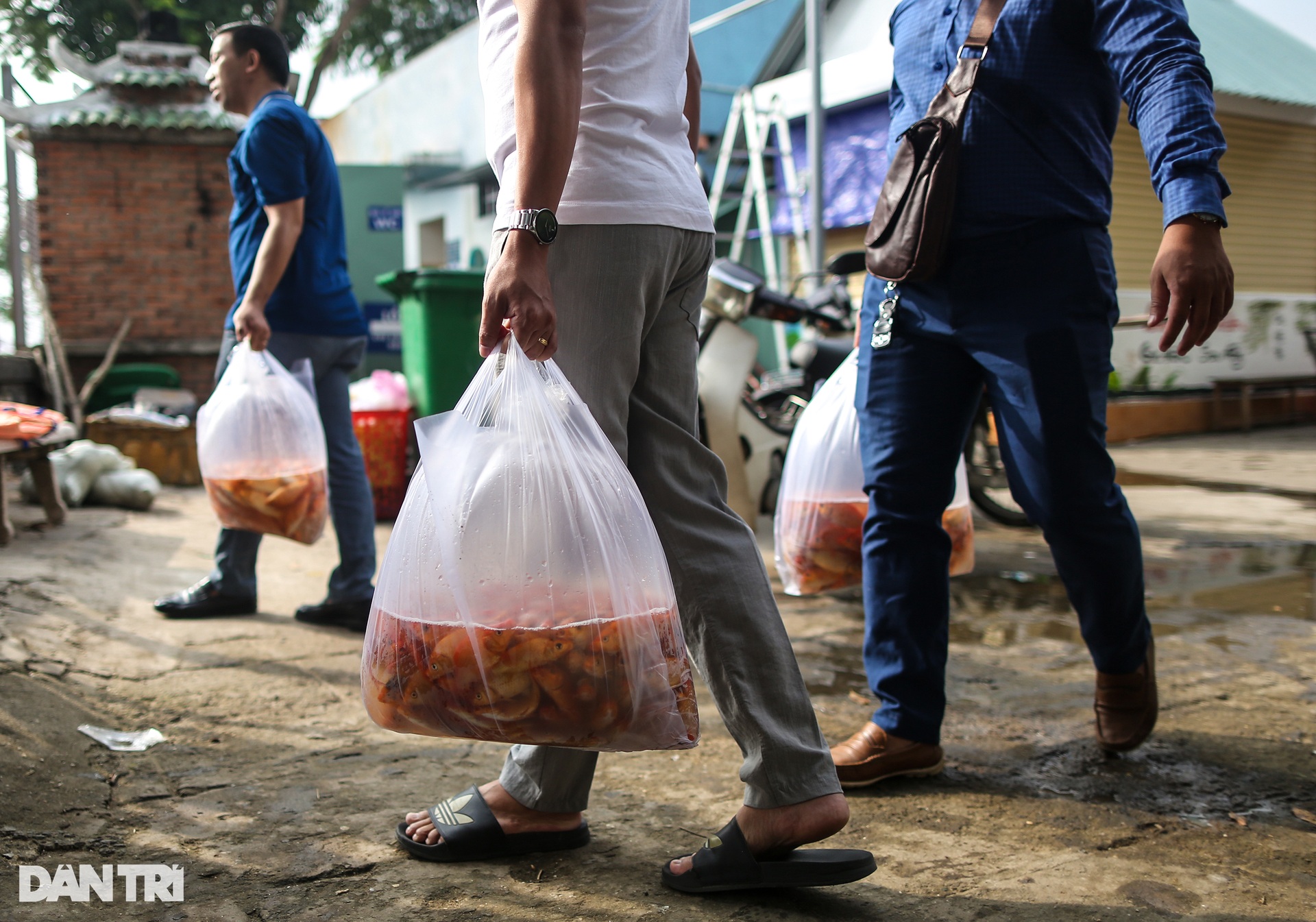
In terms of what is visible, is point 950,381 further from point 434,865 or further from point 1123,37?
point 434,865

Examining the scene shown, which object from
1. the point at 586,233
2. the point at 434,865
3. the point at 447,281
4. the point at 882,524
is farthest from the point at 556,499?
the point at 447,281

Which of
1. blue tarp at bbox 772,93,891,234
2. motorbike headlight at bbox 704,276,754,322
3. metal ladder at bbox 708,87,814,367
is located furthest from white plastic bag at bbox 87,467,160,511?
blue tarp at bbox 772,93,891,234

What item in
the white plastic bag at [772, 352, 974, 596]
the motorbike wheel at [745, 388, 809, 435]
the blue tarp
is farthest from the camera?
the blue tarp

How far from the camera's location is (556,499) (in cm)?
154

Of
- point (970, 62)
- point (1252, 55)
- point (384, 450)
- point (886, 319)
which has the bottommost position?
point (384, 450)

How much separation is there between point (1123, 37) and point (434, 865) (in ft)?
6.36

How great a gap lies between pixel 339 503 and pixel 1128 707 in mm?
2538

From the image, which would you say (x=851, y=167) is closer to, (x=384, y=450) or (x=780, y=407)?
(x=780, y=407)

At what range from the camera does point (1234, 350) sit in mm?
11828

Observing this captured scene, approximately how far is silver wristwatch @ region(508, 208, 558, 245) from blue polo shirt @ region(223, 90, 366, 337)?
2.12 m

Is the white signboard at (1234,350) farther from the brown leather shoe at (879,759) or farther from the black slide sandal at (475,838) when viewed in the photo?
the black slide sandal at (475,838)

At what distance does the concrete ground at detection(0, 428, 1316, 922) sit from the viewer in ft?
5.67

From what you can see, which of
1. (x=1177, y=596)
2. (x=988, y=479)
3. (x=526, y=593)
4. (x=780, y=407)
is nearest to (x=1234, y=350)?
(x=988, y=479)

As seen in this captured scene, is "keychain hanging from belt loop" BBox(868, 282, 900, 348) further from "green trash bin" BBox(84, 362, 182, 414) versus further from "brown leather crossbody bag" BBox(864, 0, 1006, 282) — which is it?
"green trash bin" BBox(84, 362, 182, 414)
